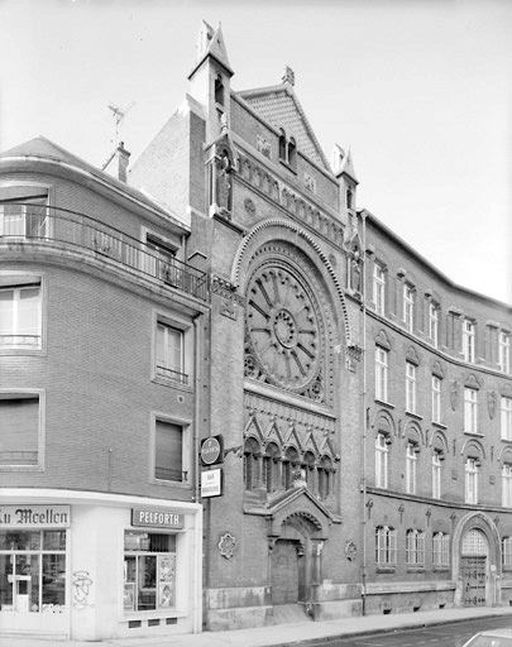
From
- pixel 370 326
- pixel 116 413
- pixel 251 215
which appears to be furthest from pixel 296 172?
→ pixel 116 413

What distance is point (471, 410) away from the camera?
44.5m

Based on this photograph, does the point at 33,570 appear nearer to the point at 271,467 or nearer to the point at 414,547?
the point at 271,467

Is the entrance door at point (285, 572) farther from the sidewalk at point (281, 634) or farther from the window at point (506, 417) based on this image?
the window at point (506, 417)

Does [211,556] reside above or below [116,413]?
below

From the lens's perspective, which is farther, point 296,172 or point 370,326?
point 370,326

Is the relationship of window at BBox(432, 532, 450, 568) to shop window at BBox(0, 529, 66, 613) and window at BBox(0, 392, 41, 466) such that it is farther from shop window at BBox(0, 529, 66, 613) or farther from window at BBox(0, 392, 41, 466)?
window at BBox(0, 392, 41, 466)

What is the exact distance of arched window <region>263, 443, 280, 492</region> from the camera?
2752 centimetres

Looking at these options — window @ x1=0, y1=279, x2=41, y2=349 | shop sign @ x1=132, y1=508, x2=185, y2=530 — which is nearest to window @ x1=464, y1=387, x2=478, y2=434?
shop sign @ x1=132, y1=508, x2=185, y2=530

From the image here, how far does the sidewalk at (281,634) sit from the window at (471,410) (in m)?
12.0

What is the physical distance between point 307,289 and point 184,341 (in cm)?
813

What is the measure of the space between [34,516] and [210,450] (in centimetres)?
537

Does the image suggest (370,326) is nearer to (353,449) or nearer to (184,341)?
(353,449)

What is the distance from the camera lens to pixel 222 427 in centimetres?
2517

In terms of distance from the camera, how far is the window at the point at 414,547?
3644 cm
